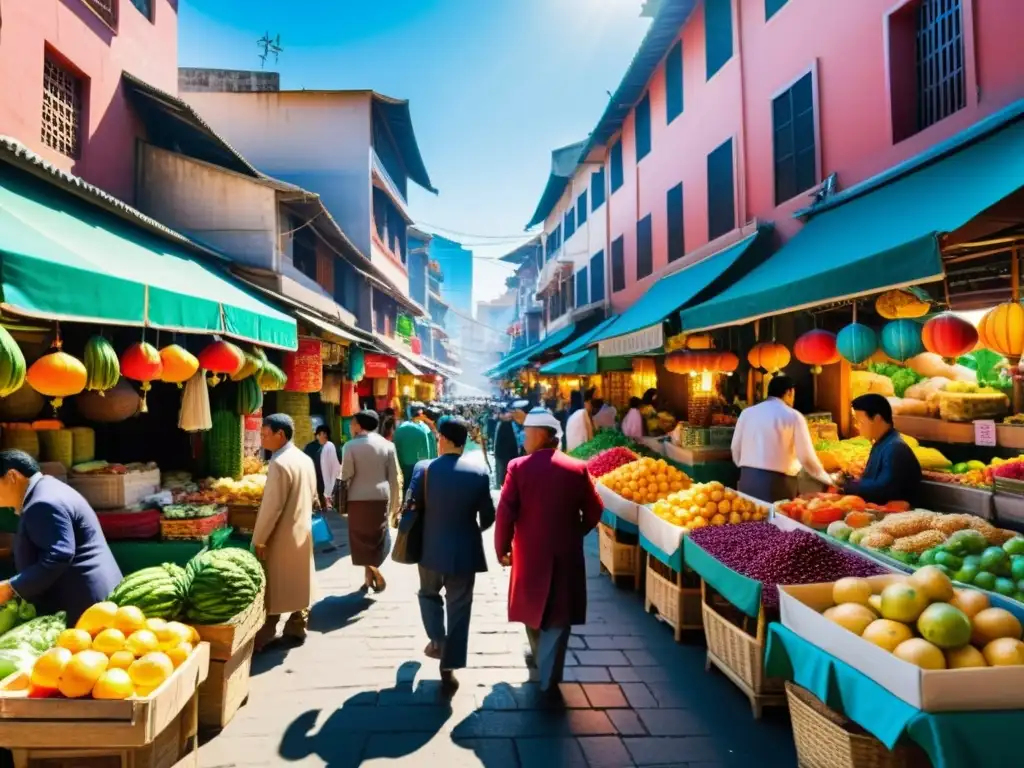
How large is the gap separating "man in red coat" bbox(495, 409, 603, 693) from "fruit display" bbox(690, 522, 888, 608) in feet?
3.65

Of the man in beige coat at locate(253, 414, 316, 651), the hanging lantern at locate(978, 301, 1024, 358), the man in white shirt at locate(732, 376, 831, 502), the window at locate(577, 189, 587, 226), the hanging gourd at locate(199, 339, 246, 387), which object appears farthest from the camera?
the window at locate(577, 189, 587, 226)

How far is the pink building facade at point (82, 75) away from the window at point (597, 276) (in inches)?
525

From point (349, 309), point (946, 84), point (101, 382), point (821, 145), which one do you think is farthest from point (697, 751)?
point (349, 309)

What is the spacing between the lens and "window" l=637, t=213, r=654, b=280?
15359 mm

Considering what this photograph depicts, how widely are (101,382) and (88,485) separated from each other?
154cm

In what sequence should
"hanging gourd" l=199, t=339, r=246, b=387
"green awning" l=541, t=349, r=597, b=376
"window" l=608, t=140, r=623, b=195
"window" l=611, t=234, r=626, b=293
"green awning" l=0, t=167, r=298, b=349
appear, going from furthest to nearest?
"window" l=608, t=140, r=623, b=195
"window" l=611, t=234, r=626, b=293
"green awning" l=541, t=349, r=597, b=376
"hanging gourd" l=199, t=339, r=246, b=387
"green awning" l=0, t=167, r=298, b=349

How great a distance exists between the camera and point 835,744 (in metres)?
2.90

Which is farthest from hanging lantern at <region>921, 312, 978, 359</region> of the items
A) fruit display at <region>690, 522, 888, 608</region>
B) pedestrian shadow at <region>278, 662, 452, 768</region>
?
pedestrian shadow at <region>278, 662, 452, 768</region>

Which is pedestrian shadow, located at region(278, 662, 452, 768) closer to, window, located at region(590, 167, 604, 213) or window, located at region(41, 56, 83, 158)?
window, located at region(41, 56, 83, 158)

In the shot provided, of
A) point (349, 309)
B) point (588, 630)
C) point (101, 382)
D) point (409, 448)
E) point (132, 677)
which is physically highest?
point (349, 309)

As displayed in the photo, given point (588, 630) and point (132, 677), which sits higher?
point (132, 677)

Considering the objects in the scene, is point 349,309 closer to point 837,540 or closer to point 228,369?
point 228,369

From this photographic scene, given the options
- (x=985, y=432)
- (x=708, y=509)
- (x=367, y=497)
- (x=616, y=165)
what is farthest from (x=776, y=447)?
(x=616, y=165)

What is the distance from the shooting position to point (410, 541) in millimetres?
4629
